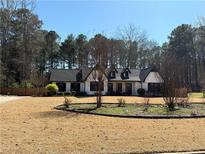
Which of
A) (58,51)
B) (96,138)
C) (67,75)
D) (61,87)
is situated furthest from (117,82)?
(96,138)

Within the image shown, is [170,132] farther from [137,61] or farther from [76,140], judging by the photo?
[137,61]

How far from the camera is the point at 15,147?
7.95 metres

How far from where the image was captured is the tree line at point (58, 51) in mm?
53656

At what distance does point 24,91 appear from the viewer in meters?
46.0

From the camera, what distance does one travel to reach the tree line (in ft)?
176

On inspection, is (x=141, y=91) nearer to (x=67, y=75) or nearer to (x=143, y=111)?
(x=67, y=75)

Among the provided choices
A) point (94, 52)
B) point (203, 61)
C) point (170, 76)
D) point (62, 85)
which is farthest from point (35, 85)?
point (203, 61)

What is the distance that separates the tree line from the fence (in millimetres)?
1777

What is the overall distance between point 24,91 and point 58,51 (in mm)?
24971

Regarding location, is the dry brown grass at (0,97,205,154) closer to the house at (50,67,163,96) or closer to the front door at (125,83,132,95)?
the house at (50,67,163,96)

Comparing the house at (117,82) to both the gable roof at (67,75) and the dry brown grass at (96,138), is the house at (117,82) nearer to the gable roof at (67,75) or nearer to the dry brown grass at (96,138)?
the gable roof at (67,75)

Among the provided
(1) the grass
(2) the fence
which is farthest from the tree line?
(1) the grass

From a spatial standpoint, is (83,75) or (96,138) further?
(83,75)

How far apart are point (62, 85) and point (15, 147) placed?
4084cm
